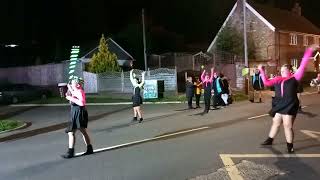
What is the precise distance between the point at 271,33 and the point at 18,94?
2686 centimetres

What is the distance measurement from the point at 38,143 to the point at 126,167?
16.6ft

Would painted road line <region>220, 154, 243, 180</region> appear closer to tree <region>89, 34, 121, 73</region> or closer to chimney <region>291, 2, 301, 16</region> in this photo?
tree <region>89, 34, 121, 73</region>

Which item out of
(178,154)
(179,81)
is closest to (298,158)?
(178,154)

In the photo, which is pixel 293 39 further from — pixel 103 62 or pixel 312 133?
pixel 312 133

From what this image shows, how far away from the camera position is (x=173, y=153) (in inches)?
437

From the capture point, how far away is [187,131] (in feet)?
48.5

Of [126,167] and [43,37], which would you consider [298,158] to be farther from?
[43,37]

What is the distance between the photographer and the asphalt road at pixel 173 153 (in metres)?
9.15

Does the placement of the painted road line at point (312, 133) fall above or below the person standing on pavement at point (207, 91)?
below

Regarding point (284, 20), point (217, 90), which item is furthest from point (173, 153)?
point (284, 20)

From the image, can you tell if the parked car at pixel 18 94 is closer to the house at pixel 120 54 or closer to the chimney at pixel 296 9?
the house at pixel 120 54

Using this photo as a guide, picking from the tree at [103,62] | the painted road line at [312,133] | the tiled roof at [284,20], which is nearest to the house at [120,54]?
the tiled roof at [284,20]

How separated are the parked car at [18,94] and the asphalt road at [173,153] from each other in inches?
747

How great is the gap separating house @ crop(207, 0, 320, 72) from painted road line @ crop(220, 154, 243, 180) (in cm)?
4187
